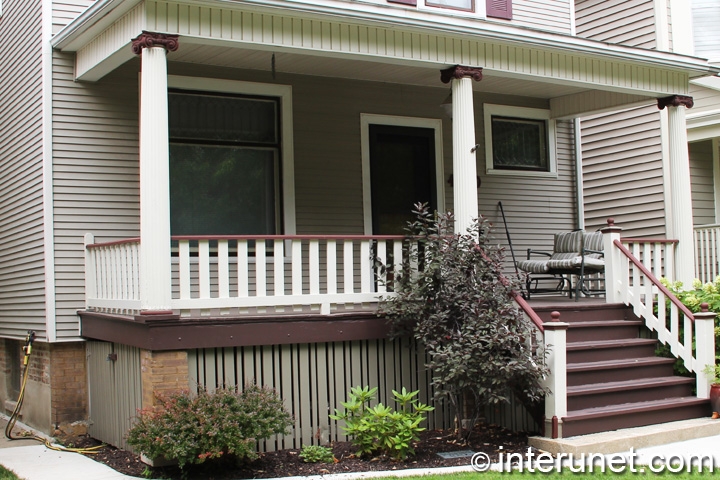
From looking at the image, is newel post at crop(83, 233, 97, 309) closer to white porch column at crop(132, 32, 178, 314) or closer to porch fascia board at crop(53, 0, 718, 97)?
porch fascia board at crop(53, 0, 718, 97)

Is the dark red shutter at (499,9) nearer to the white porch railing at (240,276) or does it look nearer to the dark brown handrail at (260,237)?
the white porch railing at (240,276)

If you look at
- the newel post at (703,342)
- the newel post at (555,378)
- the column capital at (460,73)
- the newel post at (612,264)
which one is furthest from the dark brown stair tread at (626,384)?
the column capital at (460,73)

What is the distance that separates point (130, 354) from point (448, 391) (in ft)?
9.76

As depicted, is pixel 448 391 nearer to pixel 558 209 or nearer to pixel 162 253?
pixel 162 253

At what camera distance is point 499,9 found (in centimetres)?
1145

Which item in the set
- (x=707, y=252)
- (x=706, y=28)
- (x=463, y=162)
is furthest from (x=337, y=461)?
(x=706, y=28)

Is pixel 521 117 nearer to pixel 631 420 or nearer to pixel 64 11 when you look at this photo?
pixel 631 420

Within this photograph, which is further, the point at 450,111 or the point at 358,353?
the point at 450,111

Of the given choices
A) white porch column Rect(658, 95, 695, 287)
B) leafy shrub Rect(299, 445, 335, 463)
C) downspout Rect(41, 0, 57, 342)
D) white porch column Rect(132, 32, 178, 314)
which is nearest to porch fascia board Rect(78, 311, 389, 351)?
white porch column Rect(132, 32, 178, 314)

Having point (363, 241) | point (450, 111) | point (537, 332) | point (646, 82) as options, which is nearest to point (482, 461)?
point (537, 332)

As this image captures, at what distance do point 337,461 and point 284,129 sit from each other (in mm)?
4336

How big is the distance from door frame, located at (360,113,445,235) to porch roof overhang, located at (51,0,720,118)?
1.62 ft

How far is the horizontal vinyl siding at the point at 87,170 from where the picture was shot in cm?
930

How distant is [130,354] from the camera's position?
8.20 meters
